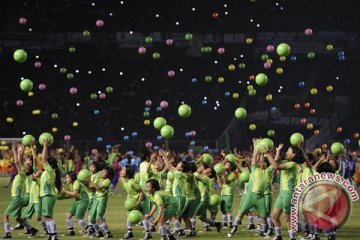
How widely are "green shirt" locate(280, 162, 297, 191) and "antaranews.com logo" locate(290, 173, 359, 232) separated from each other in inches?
35.2

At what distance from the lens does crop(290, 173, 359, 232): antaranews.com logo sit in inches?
423

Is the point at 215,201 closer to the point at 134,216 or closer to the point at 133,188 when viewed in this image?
the point at 133,188

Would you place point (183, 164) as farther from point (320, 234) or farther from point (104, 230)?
point (320, 234)

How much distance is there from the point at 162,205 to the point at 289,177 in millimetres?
2293

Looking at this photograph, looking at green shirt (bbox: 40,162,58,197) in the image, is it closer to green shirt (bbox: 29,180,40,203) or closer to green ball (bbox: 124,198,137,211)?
green shirt (bbox: 29,180,40,203)

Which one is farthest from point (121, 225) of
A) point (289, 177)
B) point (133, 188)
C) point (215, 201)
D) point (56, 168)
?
point (289, 177)

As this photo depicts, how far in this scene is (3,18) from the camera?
4309 centimetres

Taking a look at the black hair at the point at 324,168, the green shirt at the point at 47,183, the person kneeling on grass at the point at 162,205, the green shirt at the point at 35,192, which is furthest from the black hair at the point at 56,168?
the black hair at the point at 324,168

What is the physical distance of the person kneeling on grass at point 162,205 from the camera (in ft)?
39.6

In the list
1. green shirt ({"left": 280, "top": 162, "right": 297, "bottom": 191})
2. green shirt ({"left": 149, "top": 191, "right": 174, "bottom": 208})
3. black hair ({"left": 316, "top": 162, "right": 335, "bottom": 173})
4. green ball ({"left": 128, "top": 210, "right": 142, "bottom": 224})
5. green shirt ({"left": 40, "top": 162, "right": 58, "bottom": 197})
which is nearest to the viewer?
black hair ({"left": 316, "top": 162, "right": 335, "bottom": 173})

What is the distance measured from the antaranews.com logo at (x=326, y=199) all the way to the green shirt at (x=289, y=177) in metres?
0.89

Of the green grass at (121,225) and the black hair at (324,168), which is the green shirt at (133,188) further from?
the black hair at (324,168)

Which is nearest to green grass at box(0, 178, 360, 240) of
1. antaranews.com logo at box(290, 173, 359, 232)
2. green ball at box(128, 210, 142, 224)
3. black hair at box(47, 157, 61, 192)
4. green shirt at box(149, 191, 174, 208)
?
black hair at box(47, 157, 61, 192)

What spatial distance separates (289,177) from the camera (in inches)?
504
